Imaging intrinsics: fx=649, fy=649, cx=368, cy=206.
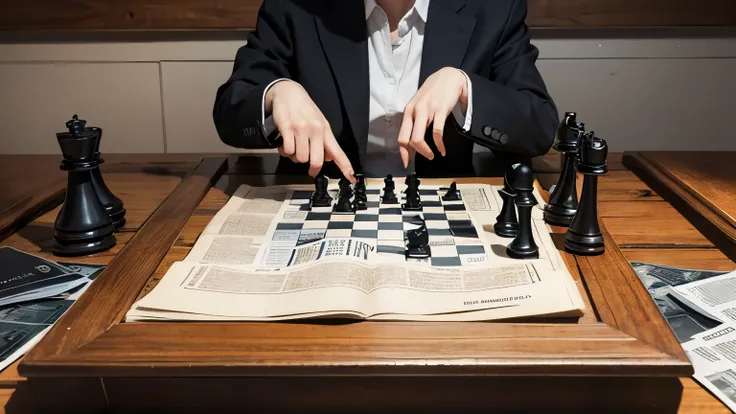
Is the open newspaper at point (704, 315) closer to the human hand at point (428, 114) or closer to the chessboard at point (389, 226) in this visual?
the chessboard at point (389, 226)

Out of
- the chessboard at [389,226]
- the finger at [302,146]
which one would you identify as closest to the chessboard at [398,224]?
the chessboard at [389,226]

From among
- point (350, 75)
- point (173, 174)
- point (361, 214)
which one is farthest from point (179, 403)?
point (350, 75)

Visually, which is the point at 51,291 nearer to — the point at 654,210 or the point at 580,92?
the point at 654,210

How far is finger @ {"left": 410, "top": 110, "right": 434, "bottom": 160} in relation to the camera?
4.00ft

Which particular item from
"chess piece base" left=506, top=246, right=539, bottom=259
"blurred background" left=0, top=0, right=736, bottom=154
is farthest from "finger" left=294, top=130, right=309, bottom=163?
"blurred background" left=0, top=0, right=736, bottom=154

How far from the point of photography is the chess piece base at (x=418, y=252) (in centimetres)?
100

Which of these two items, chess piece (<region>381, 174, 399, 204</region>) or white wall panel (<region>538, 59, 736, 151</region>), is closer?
chess piece (<region>381, 174, 399, 204</region>)

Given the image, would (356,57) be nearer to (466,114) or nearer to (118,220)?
(466,114)

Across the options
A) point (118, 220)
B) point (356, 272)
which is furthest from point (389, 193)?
point (118, 220)

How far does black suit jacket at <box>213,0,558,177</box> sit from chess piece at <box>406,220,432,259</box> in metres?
0.63

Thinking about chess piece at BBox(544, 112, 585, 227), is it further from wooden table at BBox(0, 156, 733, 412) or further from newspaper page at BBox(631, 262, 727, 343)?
wooden table at BBox(0, 156, 733, 412)

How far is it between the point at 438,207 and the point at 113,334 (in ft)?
2.17

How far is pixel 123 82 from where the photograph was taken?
255cm

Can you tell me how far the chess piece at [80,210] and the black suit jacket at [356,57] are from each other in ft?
1.63
